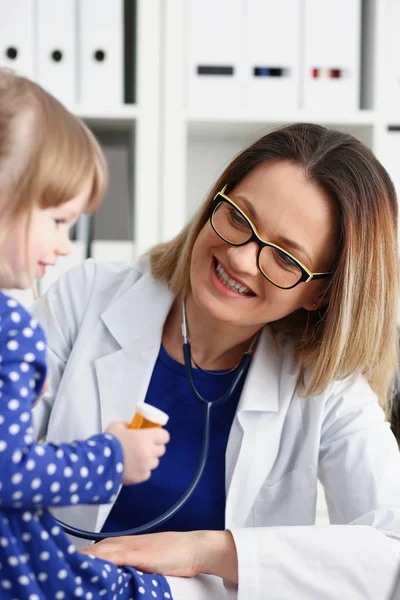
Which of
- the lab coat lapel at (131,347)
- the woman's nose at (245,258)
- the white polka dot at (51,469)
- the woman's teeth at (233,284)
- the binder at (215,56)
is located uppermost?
the binder at (215,56)

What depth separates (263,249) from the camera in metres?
1.13

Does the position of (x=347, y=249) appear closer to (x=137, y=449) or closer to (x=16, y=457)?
(x=137, y=449)

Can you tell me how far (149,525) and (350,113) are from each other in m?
1.27

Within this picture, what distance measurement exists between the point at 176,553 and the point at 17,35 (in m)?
1.30

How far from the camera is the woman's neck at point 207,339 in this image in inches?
51.4

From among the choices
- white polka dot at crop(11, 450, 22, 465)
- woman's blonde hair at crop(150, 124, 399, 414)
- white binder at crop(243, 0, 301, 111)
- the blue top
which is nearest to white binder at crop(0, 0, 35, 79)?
white binder at crop(243, 0, 301, 111)

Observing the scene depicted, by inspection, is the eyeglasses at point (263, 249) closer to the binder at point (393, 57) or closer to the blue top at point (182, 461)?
the blue top at point (182, 461)

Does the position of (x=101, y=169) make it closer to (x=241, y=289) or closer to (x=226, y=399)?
(x=241, y=289)

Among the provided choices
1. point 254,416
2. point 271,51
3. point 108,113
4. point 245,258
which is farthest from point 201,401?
point 271,51

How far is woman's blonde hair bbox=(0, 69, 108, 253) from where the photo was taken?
2.38ft

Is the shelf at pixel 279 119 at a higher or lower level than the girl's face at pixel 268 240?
higher

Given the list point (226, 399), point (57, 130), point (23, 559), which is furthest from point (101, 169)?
point (226, 399)

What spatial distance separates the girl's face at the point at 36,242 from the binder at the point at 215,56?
1.19m

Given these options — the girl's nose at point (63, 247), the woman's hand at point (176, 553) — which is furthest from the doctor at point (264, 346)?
the girl's nose at point (63, 247)
